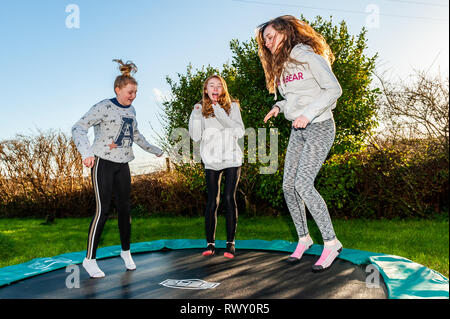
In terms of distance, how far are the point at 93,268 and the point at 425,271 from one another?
1844 mm

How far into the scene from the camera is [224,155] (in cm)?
249

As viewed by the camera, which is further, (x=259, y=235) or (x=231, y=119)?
(x=259, y=235)

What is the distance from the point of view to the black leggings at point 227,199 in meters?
2.49

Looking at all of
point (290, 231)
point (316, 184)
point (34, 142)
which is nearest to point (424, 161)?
point (316, 184)

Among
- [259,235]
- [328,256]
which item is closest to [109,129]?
[328,256]

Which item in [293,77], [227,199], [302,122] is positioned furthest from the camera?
[227,199]

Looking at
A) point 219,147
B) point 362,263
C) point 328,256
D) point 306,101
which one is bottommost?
point 362,263

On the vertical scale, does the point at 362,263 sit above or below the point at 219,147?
below

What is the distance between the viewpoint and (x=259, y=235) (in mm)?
3805

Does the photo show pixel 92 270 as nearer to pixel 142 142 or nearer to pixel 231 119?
pixel 142 142

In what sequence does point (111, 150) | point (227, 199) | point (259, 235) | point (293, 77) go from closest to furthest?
point (293, 77), point (111, 150), point (227, 199), point (259, 235)

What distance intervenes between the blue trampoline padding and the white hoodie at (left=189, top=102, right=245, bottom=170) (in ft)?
2.39

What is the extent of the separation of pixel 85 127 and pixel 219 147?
0.88 metres

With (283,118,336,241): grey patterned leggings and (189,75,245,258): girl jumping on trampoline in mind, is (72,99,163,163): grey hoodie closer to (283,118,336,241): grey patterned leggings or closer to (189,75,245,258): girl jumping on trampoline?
(189,75,245,258): girl jumping on trampoline
